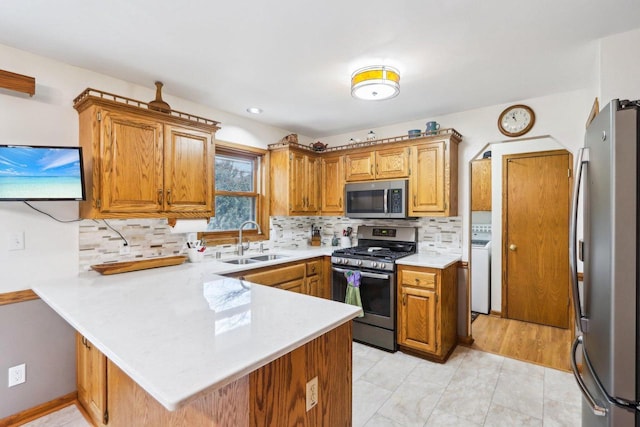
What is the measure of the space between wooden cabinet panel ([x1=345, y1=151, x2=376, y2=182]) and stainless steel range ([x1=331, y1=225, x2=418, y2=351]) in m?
0.73

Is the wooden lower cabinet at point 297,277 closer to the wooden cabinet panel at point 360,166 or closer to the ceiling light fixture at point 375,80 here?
the wooden cabinet panel at point 360,166

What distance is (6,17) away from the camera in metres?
1.69

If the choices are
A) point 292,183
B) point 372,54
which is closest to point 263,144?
point 292,183

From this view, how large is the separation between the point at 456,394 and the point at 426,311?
686 millimetres

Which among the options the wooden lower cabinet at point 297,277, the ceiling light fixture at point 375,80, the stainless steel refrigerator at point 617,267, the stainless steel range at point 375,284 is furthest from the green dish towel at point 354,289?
the stainless steel refrigerator at point 617,267

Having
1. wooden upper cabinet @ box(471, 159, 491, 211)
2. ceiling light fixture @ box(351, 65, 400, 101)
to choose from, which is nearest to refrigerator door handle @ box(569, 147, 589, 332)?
ceiling light fixture @ box(351, 65, 400, 101)

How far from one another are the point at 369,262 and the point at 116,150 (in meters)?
2.31

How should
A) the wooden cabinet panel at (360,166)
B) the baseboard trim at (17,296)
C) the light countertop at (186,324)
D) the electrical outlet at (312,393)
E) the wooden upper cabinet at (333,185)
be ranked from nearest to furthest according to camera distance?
the light countertop at (186,324) → the electrical outlet at (312,393) → the baseboard trim at (17,296) → the wooden cabinet panel at (360,166) → the wooden upper cabinet at (333,185)

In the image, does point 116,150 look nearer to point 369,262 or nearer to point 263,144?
point 263,144

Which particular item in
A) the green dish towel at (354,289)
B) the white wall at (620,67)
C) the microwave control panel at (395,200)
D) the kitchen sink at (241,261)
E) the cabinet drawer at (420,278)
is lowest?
the green dish towel at (354,289)

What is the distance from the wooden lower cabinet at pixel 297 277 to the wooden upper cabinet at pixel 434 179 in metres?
1.18

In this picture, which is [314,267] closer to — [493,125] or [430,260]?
[430,260]

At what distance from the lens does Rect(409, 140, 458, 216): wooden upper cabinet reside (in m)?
3.08

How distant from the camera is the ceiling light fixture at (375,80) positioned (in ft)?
7.20
